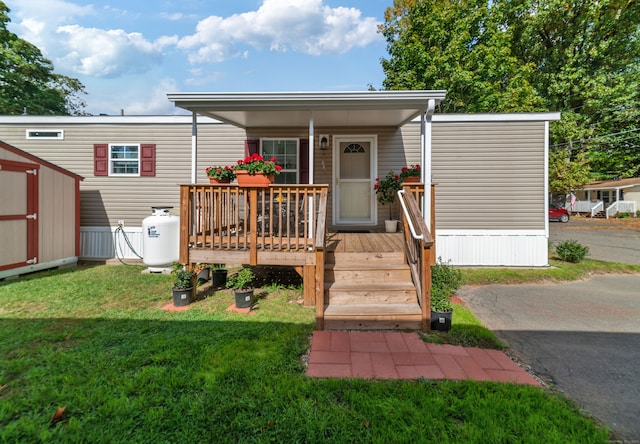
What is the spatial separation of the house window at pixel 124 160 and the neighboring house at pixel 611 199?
90.8 ft

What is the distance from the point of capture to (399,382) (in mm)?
2350

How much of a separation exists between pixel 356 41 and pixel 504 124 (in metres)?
11.7

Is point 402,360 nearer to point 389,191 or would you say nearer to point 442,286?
point 442,286

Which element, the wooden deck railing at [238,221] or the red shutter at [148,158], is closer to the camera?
the wooden deck railing at [238,221]

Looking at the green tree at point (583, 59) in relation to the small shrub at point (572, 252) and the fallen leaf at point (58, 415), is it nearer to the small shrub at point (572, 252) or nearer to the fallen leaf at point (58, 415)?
the small shrub at point (572, 252)

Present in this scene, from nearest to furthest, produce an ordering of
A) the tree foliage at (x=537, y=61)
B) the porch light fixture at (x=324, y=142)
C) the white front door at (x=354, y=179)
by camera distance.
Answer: the porch light fixture at (x=324, y=142), the white front door at (x=354, y=179), the tree foliage at (x=537, y=61)

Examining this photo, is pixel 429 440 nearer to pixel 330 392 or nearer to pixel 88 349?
pixel 330 392

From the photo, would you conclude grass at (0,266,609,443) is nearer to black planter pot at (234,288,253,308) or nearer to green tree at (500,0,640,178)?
black planter pot at (234,288,253,308)

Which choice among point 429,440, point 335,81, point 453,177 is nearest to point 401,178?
point 453,177

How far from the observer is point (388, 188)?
6.19 m

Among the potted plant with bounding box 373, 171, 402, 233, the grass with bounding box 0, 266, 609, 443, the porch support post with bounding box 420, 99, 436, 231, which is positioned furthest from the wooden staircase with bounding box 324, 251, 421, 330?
the potted plant with bounding box 373, 171, 402, 233

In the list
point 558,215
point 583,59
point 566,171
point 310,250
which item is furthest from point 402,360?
point 583,59

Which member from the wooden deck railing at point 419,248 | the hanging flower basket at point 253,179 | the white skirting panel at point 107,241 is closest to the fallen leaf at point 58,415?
the hanging flower basket at point 253,179

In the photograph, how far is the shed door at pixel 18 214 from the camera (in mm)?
5289
